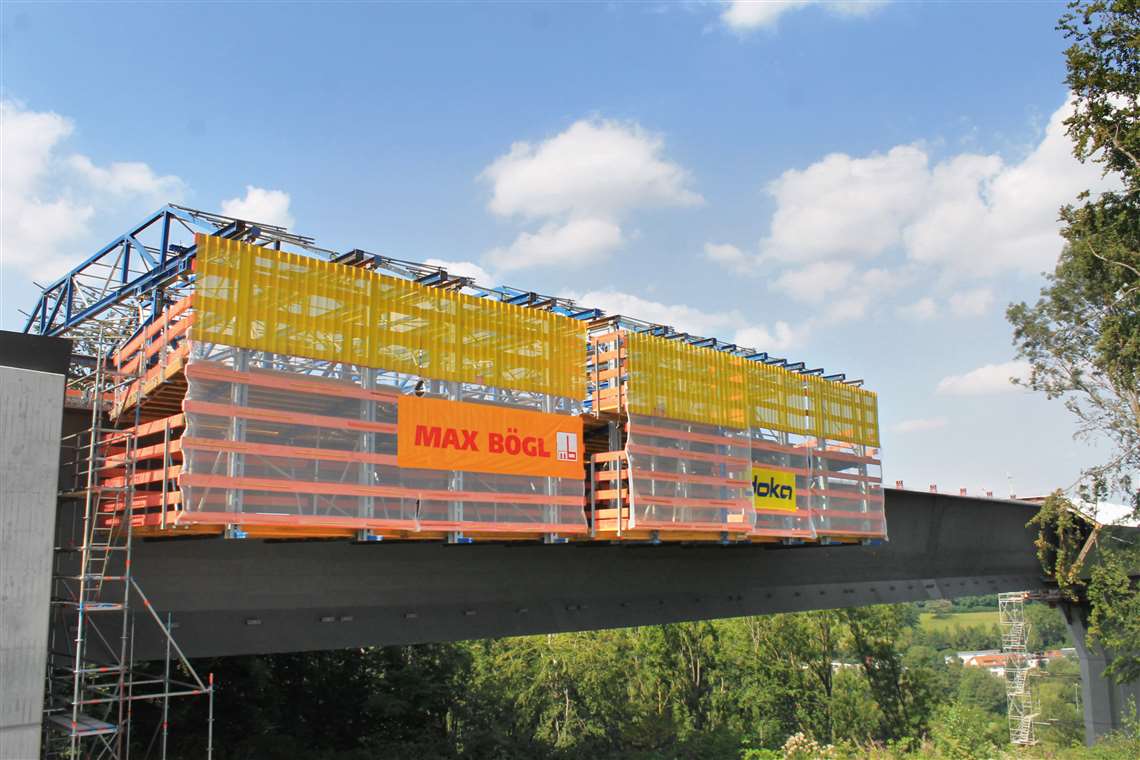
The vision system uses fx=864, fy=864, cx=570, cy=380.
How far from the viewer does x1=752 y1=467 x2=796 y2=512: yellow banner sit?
19.1m

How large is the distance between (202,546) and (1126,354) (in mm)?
23363

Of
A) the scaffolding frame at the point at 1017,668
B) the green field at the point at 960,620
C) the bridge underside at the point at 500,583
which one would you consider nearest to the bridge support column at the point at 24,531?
the bridge underside at the point at 500,583

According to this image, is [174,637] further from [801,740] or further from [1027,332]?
[1027,332]

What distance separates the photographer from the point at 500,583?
17.4m

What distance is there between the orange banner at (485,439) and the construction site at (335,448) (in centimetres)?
4

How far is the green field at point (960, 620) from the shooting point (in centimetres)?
16626

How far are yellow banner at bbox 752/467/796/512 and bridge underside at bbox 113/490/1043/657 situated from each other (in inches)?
98.6

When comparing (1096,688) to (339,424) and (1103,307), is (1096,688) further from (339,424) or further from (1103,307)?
(339,424)

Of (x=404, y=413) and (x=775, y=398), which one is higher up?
(x=775, y=398)

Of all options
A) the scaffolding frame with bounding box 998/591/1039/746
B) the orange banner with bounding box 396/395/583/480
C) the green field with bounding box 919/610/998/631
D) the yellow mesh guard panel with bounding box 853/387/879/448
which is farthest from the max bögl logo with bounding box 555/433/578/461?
the green field with bounding box 919/610/998/631

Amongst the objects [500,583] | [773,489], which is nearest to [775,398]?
[773,489]

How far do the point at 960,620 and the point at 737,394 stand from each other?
583 feet

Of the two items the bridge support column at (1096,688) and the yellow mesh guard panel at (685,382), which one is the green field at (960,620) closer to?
the bridge support column at (1096,688)

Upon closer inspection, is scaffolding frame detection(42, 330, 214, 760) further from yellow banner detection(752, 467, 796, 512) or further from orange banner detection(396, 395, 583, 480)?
yellow banner detection(752, 467, 796, 512)
